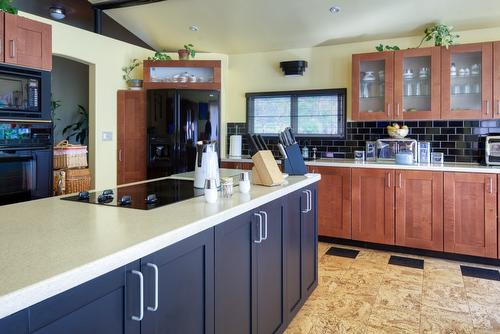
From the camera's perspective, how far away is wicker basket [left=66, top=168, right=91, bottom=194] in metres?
3.86

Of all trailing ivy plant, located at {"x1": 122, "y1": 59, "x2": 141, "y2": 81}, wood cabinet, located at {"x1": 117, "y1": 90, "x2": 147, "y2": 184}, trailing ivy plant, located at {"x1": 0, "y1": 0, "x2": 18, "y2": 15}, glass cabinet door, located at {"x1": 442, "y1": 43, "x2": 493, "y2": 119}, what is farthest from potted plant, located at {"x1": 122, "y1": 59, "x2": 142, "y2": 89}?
glass cabinet door, located at {"x1": 442, "y1": 43, "x2": 493, "y2": 119}

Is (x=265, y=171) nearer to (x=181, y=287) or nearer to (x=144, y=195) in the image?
(x=144, y=195)

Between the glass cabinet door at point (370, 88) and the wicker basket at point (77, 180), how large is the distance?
2911 mm

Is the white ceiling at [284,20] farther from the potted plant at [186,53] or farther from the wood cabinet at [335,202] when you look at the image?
the wood cabinet at [335,202]

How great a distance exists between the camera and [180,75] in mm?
4762

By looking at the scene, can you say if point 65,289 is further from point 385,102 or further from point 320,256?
point 385,102

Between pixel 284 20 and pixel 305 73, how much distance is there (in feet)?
2.48

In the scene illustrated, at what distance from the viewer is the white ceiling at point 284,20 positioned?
12.2ft

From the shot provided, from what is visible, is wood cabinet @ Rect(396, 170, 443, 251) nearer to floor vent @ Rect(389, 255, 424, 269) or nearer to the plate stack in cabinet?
floor vent @ Rect(389, 255, 424, 269)

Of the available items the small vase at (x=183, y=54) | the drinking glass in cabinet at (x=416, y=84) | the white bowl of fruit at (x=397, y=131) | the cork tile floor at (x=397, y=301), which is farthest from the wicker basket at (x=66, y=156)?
the drinking glass in cabinet at (x=416, y=84)

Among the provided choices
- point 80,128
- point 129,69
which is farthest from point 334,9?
point 80,128

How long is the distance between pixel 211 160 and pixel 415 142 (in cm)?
280

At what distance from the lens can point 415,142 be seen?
4082mm

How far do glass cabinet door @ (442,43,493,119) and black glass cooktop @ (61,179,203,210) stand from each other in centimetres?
286
